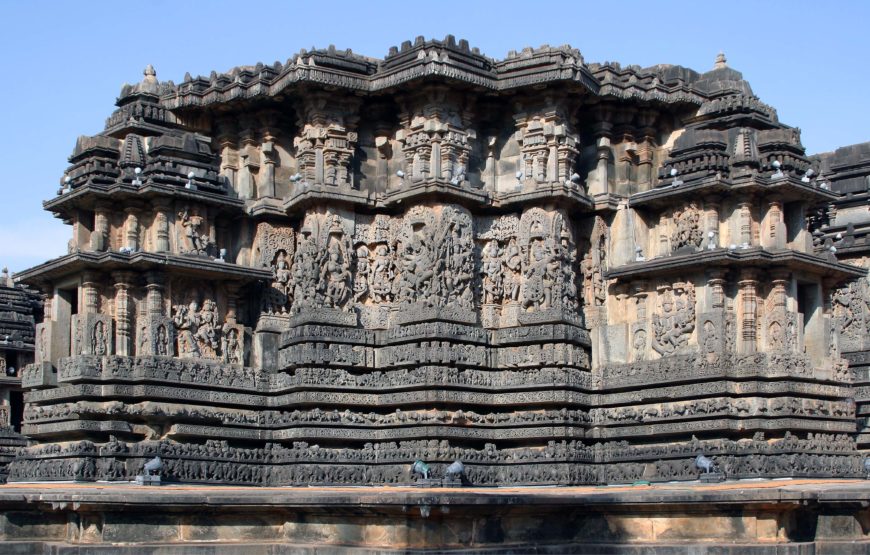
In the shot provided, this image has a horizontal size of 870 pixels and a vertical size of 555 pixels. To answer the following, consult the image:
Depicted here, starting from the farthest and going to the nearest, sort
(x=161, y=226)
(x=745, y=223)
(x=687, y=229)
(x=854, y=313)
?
(x=854, y=313), (x=687, y=229), (x=161, y=226), (x=745, y=223)

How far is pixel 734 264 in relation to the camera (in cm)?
2988

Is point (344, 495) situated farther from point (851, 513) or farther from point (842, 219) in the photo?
point (842, 219)

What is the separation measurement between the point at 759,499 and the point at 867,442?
46.2 ft

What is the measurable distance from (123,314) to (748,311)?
13.6 metres

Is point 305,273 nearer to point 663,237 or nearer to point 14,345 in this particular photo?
point 663,237

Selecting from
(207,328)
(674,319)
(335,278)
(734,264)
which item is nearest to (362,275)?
(335,278)

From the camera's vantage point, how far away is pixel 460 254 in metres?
31.6

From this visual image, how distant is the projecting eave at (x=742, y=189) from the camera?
30266 mm

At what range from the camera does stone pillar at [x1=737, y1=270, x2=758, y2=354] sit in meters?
29.8

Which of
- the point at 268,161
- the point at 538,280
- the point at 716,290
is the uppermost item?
the point at 268,161

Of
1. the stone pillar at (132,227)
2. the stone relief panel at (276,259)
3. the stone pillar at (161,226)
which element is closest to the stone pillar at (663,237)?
the stone relief panel at (276,259)

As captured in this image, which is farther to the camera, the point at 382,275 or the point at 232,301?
the point at 382,275

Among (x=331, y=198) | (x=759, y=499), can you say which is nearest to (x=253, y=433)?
(x=331, y=198)

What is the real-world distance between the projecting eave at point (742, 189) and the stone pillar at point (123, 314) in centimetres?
1191
